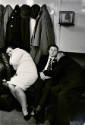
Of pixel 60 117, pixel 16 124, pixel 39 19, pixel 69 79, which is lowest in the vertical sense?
pixel 16 124

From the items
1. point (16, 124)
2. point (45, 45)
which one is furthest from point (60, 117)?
point (45, 45)

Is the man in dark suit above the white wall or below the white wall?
below

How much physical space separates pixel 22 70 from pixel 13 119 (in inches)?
26.9

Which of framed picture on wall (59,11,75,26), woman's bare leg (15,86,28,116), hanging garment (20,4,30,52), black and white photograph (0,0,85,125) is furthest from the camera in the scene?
hanging garment (20,4,30,52)

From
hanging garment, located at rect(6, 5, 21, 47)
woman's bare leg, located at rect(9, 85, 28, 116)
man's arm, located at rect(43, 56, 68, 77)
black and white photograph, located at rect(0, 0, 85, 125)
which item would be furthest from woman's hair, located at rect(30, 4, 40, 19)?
woman's bare leg, located at rect(9, 85, 28, 116)

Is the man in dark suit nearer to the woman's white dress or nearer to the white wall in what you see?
the woman's white dress

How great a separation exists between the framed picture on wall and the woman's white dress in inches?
35.4

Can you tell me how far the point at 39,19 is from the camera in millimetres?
4164

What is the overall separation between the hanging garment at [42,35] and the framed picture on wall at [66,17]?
0.20m

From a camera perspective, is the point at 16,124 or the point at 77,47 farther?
the point at 77,47

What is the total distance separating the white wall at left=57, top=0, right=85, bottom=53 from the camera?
4133mm

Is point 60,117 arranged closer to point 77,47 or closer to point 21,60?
point 21,60

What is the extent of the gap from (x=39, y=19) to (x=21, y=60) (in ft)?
2.82

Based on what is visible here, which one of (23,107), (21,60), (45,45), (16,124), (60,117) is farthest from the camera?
(45,45)
